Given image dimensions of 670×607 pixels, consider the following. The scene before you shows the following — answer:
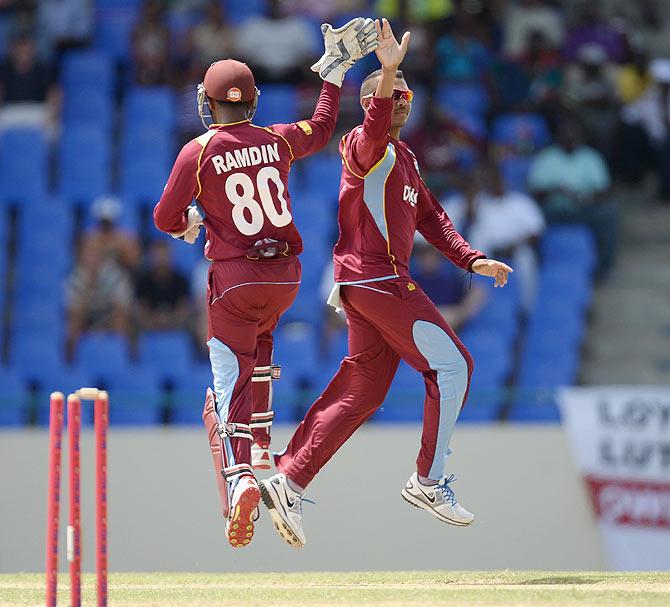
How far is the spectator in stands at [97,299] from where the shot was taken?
1374cm

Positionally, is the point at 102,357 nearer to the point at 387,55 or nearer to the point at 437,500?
the point at 437,500

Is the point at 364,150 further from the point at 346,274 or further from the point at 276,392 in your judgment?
the point at 276,392

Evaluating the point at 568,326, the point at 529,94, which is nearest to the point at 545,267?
the point at 568,326

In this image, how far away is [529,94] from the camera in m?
16.0

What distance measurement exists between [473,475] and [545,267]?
323cm

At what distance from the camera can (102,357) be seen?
43.9 ft

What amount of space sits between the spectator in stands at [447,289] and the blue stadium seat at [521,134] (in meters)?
2.24

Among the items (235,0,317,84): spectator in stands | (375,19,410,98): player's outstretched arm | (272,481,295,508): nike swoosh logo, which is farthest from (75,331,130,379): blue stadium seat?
(375,19,410,98): player's outstretched arm

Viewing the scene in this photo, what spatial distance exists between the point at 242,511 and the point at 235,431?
17.8 inches

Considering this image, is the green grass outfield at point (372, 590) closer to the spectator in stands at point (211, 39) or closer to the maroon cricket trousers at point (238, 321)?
the maroon cricket trousers at point (238, 321)

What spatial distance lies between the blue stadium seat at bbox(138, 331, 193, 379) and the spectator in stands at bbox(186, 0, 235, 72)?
3667mm

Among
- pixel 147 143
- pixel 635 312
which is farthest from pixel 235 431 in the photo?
pixel 147 143

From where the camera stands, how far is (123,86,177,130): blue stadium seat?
15.6 m

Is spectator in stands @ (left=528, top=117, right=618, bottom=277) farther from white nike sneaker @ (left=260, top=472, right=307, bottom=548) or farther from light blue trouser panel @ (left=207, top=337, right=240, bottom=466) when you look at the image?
light blue trouser panel @ (left=207, top=337, right=240, bottom=466)
